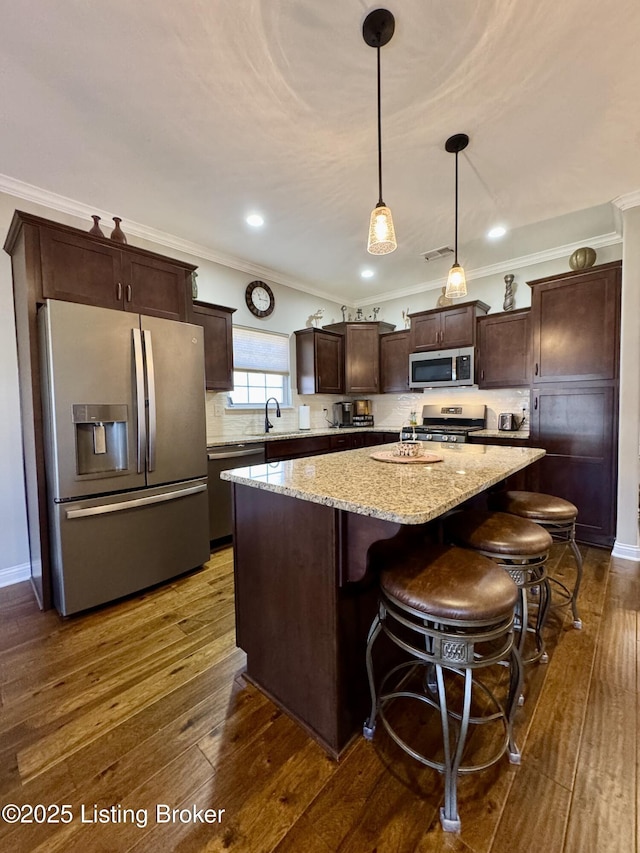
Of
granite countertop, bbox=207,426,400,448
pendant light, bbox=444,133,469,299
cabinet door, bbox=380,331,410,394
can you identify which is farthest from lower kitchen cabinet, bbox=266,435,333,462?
pendant light, bbox=444,133,469,299

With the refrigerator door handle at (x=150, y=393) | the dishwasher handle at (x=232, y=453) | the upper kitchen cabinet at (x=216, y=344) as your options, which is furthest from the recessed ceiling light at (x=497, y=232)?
the refrigerator door handle at (x=150, y=393)

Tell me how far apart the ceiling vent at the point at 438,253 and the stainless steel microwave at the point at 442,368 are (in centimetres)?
103

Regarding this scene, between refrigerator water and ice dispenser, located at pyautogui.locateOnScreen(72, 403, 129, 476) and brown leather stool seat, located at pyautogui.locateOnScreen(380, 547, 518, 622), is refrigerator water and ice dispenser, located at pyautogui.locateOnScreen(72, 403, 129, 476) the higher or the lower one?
the higher one

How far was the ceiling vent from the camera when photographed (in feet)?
11.9

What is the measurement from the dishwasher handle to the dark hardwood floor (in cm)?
147

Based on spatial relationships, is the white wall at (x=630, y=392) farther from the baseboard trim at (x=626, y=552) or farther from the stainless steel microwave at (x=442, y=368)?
the stainless steel microwave at (x=442, y=368)

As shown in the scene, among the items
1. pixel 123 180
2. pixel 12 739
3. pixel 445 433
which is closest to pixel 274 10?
pixel 123 180

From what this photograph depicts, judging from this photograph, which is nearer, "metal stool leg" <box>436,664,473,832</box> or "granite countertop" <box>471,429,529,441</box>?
"metal stool leg" <box>436,664,473,832</box>

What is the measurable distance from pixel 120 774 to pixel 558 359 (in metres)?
3.92

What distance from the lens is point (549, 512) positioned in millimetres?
1821

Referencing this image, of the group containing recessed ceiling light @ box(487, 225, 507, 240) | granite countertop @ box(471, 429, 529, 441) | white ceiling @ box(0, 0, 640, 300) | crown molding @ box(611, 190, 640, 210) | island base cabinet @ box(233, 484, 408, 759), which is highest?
recessed ceiling light @ box(487, 225, 507, 240)

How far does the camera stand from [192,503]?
259 cm

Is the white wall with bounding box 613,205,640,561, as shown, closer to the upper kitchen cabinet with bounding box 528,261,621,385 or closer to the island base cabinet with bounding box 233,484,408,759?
the upper kitchen cabinet with bounding box 528,261,621,385

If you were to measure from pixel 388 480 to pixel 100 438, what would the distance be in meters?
1.82
